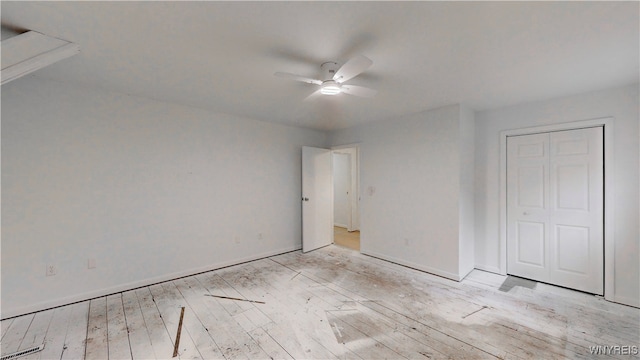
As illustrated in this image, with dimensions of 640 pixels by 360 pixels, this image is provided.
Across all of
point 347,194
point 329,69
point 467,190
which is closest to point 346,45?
point 329,69

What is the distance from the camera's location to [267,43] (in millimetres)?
1831

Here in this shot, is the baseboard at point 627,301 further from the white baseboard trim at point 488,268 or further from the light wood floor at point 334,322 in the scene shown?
the white baseboard trim at point 488,268

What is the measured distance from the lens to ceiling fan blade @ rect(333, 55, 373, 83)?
5.56ft

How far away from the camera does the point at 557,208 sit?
306cm

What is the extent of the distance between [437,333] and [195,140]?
365cm

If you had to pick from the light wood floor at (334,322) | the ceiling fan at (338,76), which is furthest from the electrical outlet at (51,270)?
the ceiling fan at (338,76)

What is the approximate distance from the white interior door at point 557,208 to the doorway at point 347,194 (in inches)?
127

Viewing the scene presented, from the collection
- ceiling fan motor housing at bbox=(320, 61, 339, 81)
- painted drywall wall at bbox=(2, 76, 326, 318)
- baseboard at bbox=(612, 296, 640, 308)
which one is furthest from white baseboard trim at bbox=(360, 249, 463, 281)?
ceiling fan motor housing at bbox=(320, 61, 339, 81)

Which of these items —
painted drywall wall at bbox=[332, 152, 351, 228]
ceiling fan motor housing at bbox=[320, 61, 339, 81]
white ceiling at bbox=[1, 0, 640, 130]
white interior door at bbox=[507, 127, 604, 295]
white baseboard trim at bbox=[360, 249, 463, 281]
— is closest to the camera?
white ceiling at bbox=[1, 0, 640, 130]

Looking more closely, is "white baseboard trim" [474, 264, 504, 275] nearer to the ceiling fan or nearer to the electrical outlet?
the ceiling fan

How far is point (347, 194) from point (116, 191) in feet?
16.6

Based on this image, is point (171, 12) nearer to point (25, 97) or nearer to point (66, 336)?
point (25, 97)

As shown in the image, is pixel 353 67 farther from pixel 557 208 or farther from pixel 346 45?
pixel 557 208

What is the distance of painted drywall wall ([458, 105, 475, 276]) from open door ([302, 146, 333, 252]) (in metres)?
2.44
